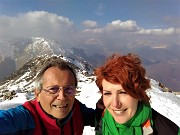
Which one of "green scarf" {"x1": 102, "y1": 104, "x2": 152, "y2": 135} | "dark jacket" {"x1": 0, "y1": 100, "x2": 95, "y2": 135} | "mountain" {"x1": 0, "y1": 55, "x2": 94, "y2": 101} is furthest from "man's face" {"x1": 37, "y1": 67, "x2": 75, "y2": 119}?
"mountain" {"x1": 0, "y1": 55, "x2": 94, "y2": 101}

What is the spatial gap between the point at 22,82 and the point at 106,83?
85.2 feet

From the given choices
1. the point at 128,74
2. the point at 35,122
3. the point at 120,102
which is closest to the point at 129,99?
the point at 120,102

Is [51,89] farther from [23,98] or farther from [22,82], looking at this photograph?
[22,82]

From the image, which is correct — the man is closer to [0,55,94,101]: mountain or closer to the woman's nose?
the woman's nose

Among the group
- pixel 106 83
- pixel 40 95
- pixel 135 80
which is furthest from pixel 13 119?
pixel 135 80

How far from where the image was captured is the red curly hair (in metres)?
5.14

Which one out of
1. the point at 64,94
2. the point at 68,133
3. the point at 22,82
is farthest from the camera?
the point at 22,82

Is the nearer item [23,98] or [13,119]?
[13,119]

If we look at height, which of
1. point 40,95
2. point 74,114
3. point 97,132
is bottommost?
point 97,132

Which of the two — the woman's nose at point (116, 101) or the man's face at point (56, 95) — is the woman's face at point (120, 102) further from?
the man's face at point (56, 95)

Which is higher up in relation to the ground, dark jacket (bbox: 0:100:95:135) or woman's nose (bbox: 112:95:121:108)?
woman's nose (bbox: 112:95:121:108)

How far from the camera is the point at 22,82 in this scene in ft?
98.9

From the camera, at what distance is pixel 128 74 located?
203 inches

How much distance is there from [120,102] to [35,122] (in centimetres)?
160
